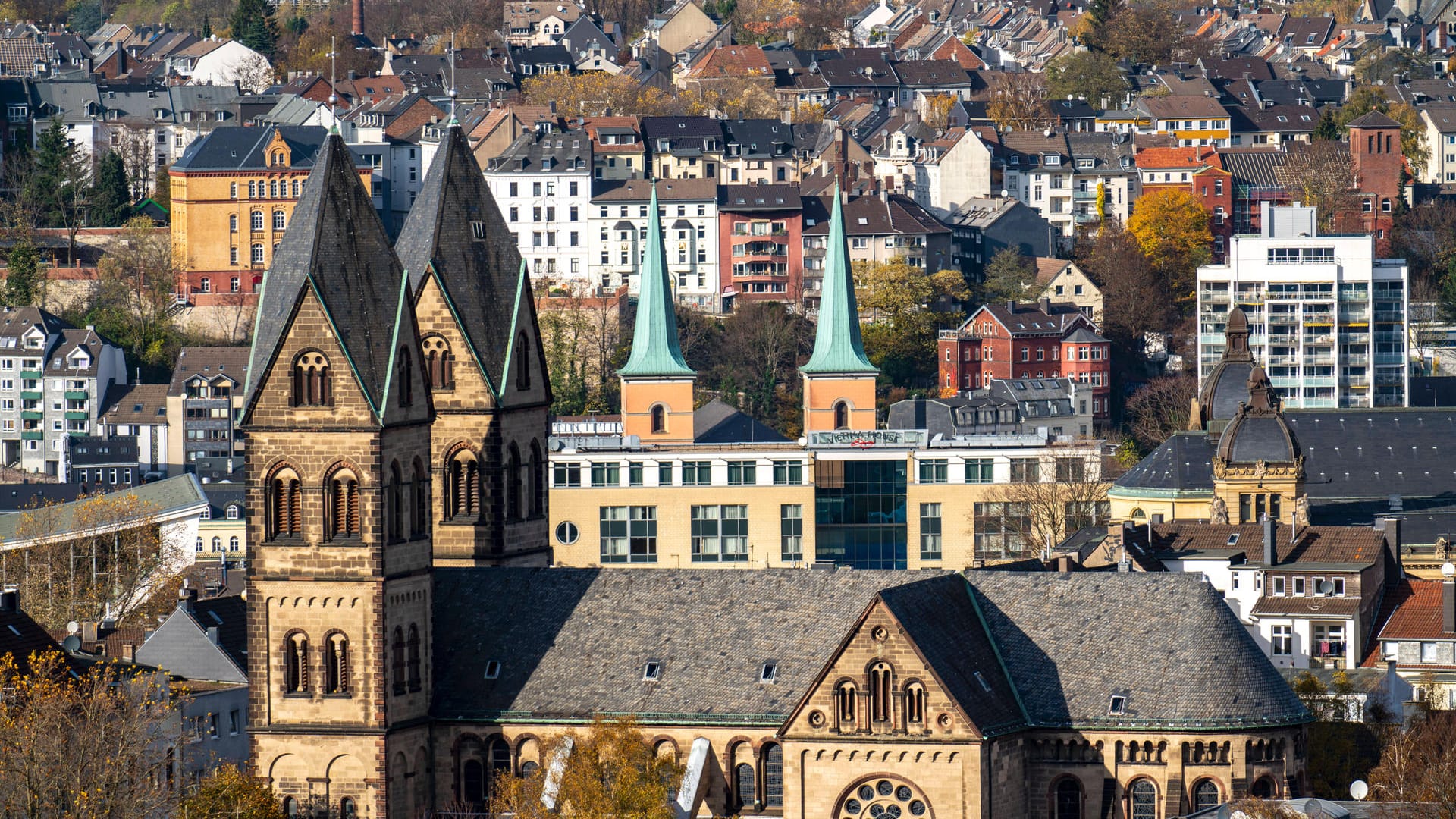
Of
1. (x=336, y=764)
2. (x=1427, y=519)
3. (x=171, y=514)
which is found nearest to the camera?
(x=336, y=764)

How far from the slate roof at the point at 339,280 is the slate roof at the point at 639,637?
737 cm

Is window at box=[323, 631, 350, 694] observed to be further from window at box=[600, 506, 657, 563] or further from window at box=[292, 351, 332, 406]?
window at box=[600, 506, 657, 563]

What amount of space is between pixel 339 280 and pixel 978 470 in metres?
80.4

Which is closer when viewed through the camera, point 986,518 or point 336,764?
point 336,764

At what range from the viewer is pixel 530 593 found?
99375 mm

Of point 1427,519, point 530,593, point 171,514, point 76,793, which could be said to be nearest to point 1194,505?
point 1427,519

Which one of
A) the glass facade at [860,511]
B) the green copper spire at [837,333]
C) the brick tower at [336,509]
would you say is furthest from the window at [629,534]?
the brick tower at [336,509]

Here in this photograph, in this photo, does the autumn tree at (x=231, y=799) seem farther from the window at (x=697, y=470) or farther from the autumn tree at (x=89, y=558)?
the window at (x=697, y=470)

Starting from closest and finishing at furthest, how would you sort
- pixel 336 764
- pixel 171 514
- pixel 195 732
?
pixel 336 764 < pixel 195 732 < pixel 171 514

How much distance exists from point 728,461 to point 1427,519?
96.2 feet

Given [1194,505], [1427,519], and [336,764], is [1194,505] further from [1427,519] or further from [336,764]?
[336,764]

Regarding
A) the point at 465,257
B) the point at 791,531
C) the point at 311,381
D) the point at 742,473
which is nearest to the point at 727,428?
the point at 742,473

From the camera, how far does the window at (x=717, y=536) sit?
168000mm

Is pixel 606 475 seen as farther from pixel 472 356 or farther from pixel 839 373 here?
pixel 472 356
